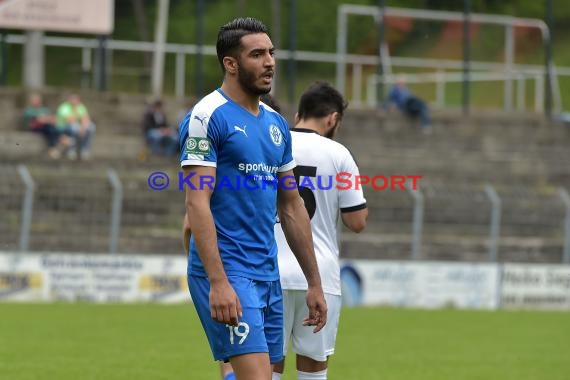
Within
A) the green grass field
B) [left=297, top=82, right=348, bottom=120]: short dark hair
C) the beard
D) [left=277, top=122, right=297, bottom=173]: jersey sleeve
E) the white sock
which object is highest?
the beard

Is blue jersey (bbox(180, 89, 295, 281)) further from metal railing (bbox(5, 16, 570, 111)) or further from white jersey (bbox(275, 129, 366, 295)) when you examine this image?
metal railing (bbox(5, 16, 570, 111))

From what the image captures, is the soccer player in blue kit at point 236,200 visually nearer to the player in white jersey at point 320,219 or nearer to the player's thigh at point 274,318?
the player's thigh at point 274,318

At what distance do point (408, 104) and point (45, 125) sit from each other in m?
8.94

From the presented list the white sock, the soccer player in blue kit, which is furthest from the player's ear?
the white sock

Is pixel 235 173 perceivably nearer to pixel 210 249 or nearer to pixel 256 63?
pixel 210 249

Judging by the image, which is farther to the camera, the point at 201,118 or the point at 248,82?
the point at 248,82

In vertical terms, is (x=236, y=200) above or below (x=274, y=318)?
above

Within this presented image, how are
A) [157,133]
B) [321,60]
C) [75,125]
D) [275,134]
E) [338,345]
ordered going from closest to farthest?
[275,134] → [338,345] → [75,125] → [157,133] → [321,60]

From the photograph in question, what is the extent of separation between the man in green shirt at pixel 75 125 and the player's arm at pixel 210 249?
753 inches

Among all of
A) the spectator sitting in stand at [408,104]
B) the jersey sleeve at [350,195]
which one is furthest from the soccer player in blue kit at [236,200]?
the spectator sitting in stand at [408,104]

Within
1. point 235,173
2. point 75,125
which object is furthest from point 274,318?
point 75,125

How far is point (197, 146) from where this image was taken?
5.31m

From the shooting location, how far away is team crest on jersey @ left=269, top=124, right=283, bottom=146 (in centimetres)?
558

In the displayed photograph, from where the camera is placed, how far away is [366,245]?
901 inches
